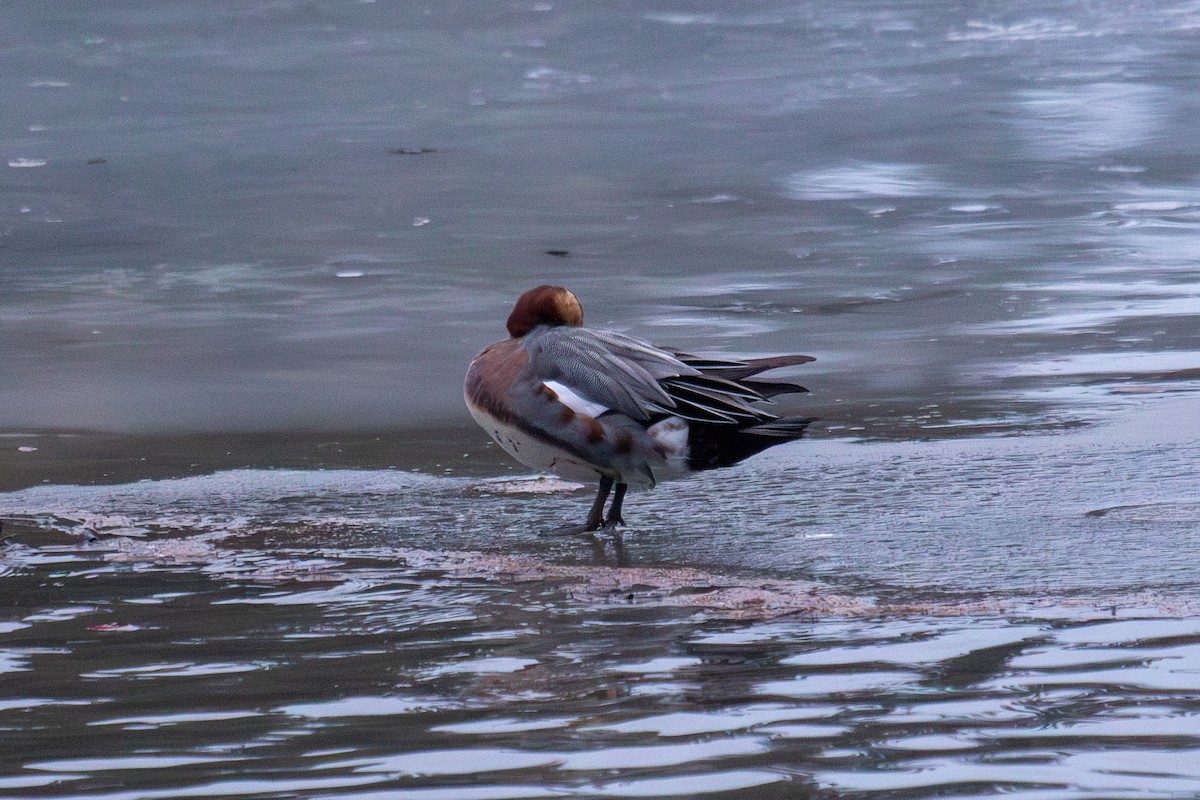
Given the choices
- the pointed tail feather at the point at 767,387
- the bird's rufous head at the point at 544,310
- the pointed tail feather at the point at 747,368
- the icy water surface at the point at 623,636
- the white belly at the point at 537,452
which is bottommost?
the icy water surface at the point at 623,636

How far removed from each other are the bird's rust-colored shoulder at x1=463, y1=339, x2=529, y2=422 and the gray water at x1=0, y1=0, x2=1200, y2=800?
336 mm

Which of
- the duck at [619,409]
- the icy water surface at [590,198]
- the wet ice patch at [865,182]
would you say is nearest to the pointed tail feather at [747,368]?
the duck at [619,409]

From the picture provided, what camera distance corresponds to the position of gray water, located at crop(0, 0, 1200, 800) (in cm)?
305

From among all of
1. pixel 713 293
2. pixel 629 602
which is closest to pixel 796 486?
pixel 629 602

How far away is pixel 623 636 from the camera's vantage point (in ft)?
12.0

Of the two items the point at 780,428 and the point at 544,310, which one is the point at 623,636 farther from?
the point at 544,310

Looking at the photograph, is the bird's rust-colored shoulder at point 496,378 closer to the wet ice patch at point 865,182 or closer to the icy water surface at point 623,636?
the icy water surface at point 623,636

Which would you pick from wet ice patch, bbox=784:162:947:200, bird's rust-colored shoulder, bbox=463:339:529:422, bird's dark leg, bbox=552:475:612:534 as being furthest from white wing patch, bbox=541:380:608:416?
wet ice patch, bbox=784:162:947:200

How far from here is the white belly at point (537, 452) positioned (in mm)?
4836

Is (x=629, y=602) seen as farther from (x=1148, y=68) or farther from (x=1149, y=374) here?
(x=1148, y=68)

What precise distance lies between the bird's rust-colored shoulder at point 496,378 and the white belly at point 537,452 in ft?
0.11

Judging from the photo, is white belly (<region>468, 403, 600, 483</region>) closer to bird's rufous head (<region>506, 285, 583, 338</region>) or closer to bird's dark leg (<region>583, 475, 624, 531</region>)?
bird's dark leg (<region>583, 475, 624, 531</region>)

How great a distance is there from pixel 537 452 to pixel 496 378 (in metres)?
0.23

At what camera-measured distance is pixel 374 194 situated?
11.2 m
